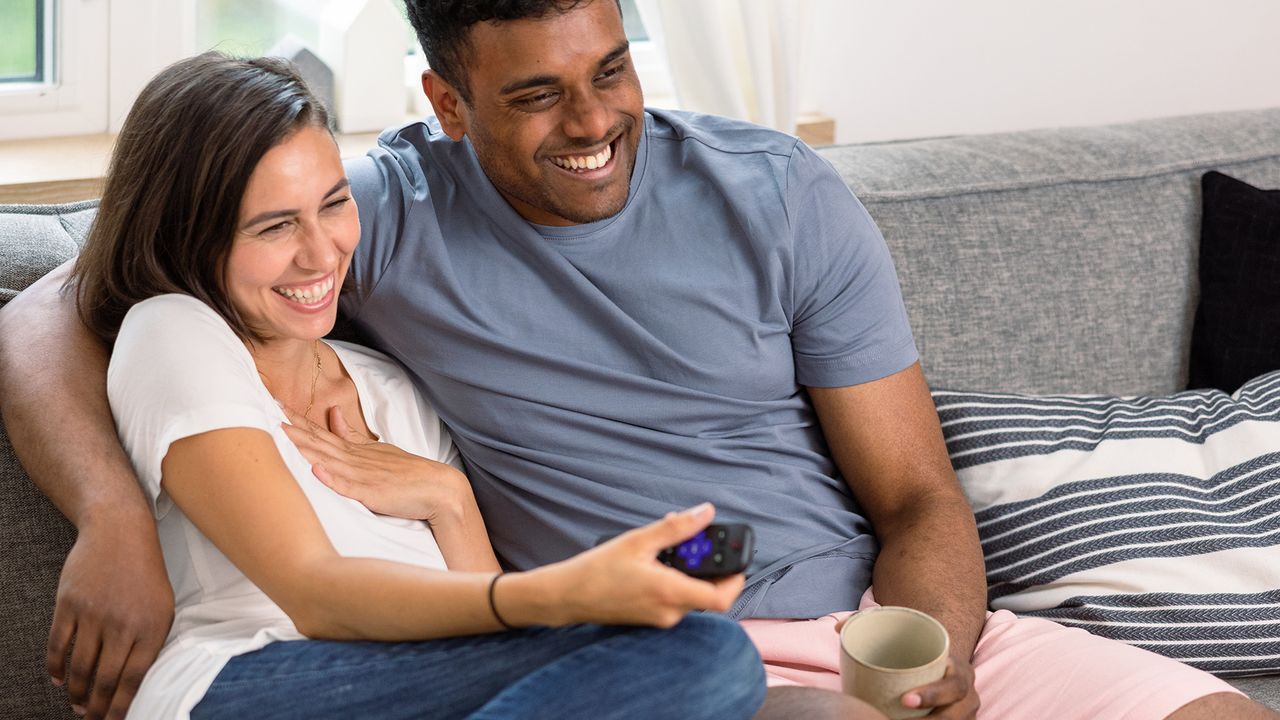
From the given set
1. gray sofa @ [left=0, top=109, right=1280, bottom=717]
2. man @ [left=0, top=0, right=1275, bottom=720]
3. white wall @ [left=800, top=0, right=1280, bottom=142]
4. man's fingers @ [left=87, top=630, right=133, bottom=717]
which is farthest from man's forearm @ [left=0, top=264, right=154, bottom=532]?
white wall @ [left=800, top=0, right=1280, bottom=142]

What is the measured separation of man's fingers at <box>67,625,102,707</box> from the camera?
1.25 meters

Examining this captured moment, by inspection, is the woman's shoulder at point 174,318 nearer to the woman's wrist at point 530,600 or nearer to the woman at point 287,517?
the woman at point 287,517

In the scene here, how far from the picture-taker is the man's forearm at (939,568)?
1.51 metres

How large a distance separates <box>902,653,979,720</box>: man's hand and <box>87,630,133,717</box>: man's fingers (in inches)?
29.5

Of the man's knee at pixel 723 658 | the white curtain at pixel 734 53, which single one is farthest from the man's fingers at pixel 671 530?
the white curtain at pixel 734 53

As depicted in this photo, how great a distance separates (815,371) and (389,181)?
0.59 meters

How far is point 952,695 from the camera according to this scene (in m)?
1.24

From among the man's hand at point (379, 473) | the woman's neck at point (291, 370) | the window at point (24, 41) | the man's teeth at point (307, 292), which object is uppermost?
the window at point (24, 41)

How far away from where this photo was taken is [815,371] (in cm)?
163

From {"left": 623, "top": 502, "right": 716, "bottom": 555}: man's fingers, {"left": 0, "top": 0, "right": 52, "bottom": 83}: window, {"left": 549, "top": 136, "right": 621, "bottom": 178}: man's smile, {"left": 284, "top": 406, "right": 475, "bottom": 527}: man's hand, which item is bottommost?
{"left": 284, "top": 406, "right": 475, "bottom": 527}: man's hand

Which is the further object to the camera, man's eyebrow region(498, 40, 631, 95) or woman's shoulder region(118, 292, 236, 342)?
man's eyebrow region(498, 40, 631, 95)

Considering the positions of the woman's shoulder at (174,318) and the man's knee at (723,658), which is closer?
the man's knee at (723,658)

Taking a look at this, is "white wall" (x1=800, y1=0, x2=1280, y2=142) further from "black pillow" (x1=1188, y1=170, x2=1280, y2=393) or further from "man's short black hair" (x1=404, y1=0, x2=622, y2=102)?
"man's short black hair" (x1=404, y1=0, x2=622, y2=102)

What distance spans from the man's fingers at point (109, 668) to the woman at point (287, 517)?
39 mm
